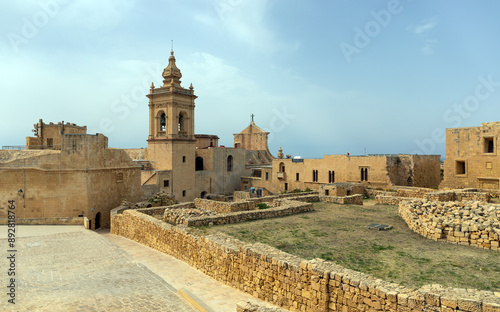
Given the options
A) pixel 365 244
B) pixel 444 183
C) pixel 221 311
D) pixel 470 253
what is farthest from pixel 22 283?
pixel 444 183

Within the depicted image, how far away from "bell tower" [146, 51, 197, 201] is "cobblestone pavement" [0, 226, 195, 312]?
1881 cm

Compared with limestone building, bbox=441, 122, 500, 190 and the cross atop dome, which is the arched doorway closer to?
the cross atop dome

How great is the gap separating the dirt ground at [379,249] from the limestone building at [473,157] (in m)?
11.0

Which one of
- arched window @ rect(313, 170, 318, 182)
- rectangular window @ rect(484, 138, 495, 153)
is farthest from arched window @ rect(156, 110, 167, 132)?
rectangular window @ rect(484, 138, 495, 153)

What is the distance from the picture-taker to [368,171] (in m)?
24.8

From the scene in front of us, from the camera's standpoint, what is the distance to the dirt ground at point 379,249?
6016 millimetres

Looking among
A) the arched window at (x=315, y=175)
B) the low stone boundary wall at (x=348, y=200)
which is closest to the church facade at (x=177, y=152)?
the arched window at (x=315, y=175)

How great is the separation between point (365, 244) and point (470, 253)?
232 cm

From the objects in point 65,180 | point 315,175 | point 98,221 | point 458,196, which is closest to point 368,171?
point 315,175

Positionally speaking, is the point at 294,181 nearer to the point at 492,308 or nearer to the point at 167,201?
the point at 167,201

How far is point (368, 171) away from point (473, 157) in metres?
7.03

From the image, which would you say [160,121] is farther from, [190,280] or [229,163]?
[190,280]

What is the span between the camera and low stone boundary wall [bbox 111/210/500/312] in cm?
451

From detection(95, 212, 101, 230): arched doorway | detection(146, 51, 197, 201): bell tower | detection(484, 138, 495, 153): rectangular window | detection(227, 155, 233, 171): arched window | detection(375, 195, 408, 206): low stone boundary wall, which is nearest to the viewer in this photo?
detection(375, 195, 408, 206): low stone boundary wall
